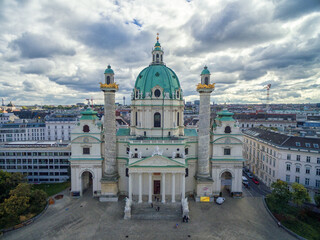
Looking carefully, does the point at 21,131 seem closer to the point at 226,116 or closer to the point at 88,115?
the point at 88,115

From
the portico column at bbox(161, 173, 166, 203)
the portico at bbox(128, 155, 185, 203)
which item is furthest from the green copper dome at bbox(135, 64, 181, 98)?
the portico column at bbox(161, 173, 166, 203)

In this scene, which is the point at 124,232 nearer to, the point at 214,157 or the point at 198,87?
the point at 214,157

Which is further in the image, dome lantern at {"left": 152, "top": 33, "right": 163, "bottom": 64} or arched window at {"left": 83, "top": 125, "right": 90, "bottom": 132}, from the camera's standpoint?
dome lantern at {"left": 152, "top": 33, "right": 163, "bottom": 64}

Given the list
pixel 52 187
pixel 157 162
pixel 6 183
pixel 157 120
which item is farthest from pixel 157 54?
pixel 6 183

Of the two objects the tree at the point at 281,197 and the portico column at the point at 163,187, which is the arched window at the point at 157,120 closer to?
the portico column at the point at 163,187

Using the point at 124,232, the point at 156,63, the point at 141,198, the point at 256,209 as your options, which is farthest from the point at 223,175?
the point at 156,63

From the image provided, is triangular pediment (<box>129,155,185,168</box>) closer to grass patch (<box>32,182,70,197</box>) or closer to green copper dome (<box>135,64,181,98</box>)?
green copper dome (<box>135,64,181,98</box>)
